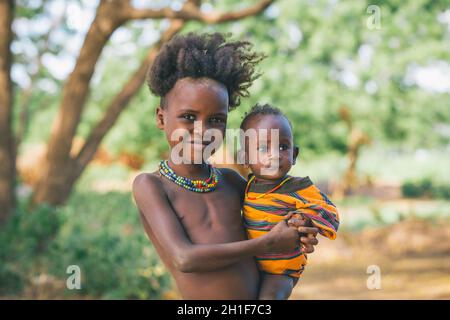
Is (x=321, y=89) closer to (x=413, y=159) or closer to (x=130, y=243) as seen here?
(x=130, y=243)

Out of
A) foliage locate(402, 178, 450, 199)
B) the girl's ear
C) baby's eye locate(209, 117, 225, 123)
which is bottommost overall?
baby's eye locate(209, 117, 225, 123)

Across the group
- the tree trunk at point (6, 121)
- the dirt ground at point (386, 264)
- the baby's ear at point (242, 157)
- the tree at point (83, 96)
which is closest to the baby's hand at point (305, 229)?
the baby's ear at point (242, 157)

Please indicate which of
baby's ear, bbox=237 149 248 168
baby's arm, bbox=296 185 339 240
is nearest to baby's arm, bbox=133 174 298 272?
baby's arm, bbox=296 185 339 240

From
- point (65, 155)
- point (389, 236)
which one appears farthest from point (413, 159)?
point (65, 155)

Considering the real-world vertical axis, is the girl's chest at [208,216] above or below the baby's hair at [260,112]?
below

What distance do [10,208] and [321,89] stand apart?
7903 millimetres

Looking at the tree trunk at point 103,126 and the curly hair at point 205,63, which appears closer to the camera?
the curly hair at point 205,63

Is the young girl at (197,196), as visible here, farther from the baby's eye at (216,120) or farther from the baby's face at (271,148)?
the baby's face at (271,148)

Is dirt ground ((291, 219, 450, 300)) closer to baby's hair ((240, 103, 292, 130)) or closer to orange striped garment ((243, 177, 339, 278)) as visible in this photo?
orange striped garment ((243, 177, 339, 278))

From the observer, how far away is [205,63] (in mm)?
2020

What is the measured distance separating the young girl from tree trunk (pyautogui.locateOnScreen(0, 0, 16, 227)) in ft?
15.2

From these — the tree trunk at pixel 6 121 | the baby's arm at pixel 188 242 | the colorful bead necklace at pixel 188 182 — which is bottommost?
the baby's arm at pixel 188 242

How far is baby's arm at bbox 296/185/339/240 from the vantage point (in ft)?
6.40

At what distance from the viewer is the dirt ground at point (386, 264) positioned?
27.6ft
